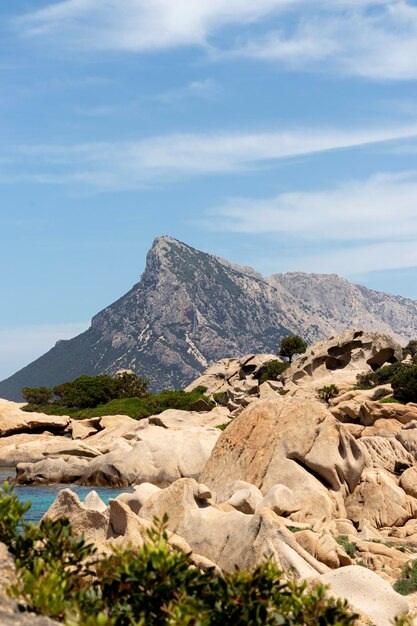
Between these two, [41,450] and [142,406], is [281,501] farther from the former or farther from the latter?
[142,406]

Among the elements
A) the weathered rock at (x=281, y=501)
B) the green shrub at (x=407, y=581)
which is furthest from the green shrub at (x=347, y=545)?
the weathered rock at (x=281, y=501)

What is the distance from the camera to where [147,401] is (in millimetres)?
90062

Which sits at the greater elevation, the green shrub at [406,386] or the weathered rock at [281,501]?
the green shrub at [406,386]

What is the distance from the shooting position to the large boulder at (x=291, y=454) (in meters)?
26.5

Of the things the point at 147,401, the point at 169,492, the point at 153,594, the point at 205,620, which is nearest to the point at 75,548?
the point at 153,594

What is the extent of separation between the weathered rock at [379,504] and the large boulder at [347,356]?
6480 cm

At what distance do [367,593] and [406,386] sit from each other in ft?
171

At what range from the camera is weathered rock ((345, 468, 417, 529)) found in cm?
2552

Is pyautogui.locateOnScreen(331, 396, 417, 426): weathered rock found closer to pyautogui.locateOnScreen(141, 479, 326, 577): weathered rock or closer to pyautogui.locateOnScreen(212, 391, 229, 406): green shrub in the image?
pyautogui.locateOnScreen(141, 479, 326, 577): weathered rock

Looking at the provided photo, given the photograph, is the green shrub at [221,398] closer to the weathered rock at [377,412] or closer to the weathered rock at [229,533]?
the weathered rock at [377,412]

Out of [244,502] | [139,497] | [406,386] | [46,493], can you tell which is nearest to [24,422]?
[46,493]

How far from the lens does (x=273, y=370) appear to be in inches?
4156

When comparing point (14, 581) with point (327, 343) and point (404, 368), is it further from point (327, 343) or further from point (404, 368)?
point (327, 343)

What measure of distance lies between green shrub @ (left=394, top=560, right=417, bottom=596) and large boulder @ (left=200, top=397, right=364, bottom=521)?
6.26 meters
